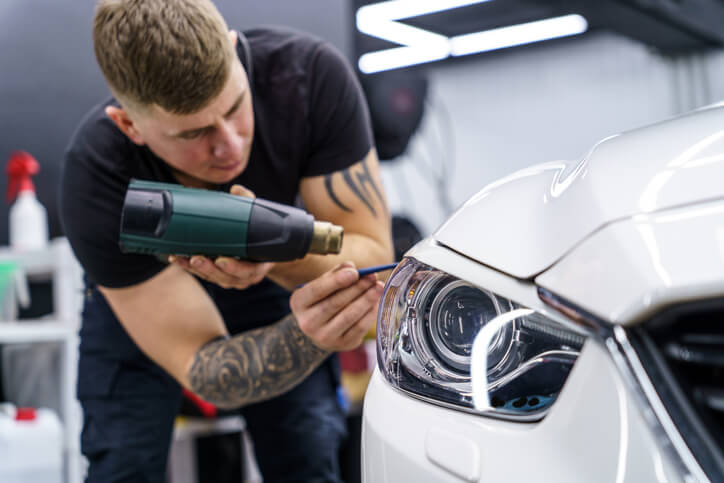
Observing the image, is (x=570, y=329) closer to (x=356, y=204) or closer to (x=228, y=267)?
(x=228, y=267)

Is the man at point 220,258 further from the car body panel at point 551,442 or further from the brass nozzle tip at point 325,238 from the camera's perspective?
the car body panel at point 551,442

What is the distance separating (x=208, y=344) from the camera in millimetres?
1304

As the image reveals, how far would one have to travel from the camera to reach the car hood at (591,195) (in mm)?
542

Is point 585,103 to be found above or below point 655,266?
below

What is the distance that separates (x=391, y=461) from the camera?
62 cm

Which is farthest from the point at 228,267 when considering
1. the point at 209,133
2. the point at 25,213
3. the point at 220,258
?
the point at 25,213

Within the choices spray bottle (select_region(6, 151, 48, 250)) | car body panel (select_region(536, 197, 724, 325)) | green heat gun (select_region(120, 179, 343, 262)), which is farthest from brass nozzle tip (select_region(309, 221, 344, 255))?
spray bottle (select_region(6, 151, 48, 250))

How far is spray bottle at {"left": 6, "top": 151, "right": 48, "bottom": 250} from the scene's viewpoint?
7.64 feet

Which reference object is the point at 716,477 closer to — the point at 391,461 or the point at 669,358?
the point at 669,358

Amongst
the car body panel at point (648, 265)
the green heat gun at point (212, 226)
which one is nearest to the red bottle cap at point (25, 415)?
the green heat gun at point (212, 226)

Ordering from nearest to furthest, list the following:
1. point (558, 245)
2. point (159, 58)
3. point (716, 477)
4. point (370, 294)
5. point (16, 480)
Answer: point (716, 477), point (558, 245), point (370, 294), point (159, 58), point (16, 480)

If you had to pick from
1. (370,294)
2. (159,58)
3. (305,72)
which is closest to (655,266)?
(370,294)

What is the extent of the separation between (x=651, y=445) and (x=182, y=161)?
3.11 feet

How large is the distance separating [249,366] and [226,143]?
405 millimetres
